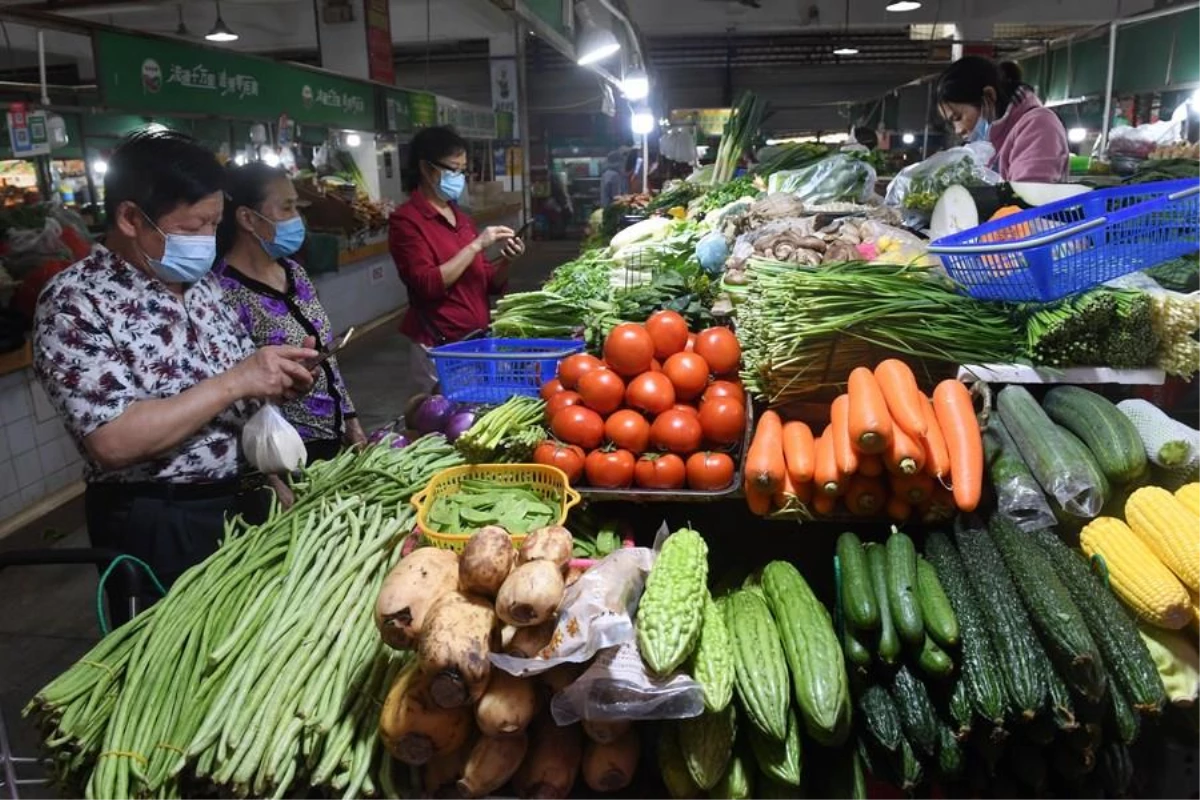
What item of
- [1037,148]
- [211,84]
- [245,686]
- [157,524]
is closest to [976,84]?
[1037,148]

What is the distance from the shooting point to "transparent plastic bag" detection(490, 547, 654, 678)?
164cm

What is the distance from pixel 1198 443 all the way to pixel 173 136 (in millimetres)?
3162

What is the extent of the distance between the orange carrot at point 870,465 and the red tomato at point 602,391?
2.40ft

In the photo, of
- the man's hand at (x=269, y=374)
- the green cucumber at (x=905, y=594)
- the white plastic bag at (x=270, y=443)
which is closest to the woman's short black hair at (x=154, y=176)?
the man's hand at (x=269, y=374)

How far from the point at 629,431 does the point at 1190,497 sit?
145cm

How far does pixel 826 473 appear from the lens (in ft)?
6.84

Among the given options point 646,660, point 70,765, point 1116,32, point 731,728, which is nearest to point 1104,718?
point 731,728

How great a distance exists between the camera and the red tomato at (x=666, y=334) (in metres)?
2.55

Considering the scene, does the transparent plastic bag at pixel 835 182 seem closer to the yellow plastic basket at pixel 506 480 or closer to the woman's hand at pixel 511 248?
the woman's hand at pixel 511 248

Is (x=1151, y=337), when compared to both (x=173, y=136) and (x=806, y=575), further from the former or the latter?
(x=173, y=136)

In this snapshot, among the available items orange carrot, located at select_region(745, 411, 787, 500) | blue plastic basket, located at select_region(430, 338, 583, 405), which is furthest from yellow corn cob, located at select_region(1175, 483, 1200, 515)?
blue plastic basket, located at select_region(430, 338, 583, 405)

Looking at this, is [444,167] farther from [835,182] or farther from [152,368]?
[835,182]

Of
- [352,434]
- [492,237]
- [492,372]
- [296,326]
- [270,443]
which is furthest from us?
[492,237]

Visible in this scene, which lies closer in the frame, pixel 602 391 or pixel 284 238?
pixel 602 391
